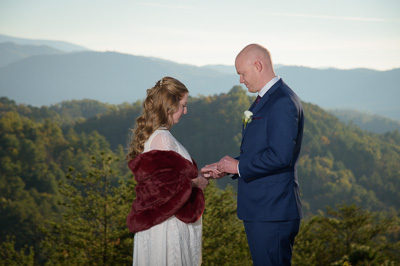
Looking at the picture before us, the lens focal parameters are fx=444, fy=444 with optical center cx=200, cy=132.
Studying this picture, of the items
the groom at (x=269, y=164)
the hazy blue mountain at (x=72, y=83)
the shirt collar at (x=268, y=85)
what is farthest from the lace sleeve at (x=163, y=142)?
the hazy blue mountain at (x=72, y=83)

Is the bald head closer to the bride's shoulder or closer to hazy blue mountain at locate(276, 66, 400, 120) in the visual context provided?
the bride's shoulder

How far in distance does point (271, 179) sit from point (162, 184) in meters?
0.76

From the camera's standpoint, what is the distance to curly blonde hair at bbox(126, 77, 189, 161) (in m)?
3.15

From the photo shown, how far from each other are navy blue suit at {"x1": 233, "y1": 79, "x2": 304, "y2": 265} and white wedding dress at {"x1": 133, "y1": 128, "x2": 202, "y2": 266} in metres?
0.54

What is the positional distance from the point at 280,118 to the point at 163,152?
2.83 ft

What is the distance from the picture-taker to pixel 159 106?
315 cm

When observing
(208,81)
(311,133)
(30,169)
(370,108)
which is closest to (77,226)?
(30,169)

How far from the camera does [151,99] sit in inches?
125

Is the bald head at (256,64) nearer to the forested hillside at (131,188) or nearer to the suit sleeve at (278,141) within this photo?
the suit sleeve at (278,141)

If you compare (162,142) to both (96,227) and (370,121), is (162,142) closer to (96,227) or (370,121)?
(96,227)

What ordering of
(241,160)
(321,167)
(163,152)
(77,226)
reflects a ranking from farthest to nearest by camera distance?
1. (321,167)
2. (77,226)
3. (163,152)
4. (241,160)

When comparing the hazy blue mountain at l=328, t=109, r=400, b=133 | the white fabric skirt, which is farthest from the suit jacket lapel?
the hazy blue mountain at l=328, t=109, r=400, b=133

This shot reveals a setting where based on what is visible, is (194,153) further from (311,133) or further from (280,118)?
(280,118)

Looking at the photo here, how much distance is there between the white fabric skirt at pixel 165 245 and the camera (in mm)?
3152
